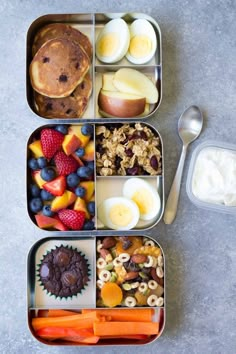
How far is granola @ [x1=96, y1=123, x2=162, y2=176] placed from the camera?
5.56 feet

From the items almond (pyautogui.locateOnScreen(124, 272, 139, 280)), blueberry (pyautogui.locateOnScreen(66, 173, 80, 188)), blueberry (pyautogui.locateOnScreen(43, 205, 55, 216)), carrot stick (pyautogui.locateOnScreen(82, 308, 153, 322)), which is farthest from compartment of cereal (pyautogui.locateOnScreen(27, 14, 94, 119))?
carrot stick (pyautogui.locateOnScreen(82, 308, 153, 322))

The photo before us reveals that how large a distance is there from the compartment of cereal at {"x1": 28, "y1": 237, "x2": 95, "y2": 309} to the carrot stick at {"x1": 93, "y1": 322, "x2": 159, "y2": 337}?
78mm

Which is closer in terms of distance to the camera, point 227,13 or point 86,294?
point 86,294

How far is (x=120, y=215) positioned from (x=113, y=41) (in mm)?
605

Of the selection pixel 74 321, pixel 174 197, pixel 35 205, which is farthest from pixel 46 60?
pixel 74 321

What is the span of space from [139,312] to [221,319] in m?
0.31

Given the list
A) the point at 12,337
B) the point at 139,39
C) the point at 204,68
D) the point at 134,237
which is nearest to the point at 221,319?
the point at 134,237

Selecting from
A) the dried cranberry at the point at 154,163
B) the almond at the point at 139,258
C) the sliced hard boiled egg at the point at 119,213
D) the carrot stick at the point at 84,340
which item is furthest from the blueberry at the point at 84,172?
the carrot stick at the point at 84,340

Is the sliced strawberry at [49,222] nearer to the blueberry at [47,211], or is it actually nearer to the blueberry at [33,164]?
the blueberry at [47,211]

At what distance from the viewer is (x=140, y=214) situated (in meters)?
1.71

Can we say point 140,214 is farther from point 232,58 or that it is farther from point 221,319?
point 232,58

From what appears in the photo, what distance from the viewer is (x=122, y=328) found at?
5.43 feet

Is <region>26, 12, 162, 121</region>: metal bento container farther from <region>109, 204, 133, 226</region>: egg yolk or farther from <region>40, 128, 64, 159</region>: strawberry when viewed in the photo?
<region>109, 204, 133, 226</region>: egg yolk

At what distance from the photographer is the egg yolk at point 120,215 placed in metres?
1.69
